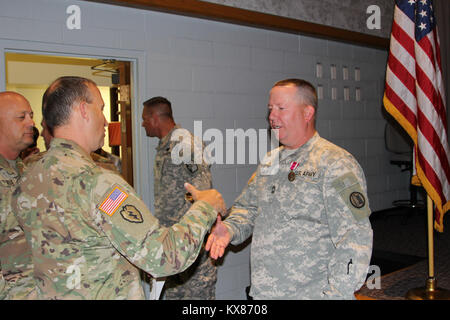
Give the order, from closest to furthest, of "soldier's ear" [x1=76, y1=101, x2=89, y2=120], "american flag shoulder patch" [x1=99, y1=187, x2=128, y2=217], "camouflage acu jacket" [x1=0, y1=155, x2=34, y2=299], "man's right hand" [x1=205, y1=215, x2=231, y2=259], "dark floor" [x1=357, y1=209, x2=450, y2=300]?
"american flag shoulder patch" [x1=99, y1=187, x2=128, y2=217]
"soldier's ear" [x1=76, y1=101, x2=89, y2=120]
"camouflage acu jacket" [x1=0, y1=155, x2=34, y2=299]
"man's right hand" [x1=205, y1=215, x2=231, y2=259]
"dark floor" [x1=357, y1=209, x2=450, y2=300]

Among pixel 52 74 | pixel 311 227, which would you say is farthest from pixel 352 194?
pixel 52 74

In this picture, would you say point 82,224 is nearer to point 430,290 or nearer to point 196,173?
point 196,173

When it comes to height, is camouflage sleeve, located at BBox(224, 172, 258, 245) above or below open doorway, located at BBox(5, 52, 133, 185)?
below

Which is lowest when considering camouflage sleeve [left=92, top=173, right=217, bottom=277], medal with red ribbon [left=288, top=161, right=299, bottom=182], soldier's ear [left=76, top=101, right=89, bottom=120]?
camouflage sleeve [left=92, top=173, right=217, bottom=277]

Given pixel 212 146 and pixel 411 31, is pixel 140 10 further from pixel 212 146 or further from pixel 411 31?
pixel 411 31

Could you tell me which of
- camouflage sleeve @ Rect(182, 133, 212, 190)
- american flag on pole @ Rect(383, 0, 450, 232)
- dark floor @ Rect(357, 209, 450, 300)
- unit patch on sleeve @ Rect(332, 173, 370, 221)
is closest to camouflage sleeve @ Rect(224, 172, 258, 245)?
unit patch on sleeve @ Rect(332, 173, 370, 221)

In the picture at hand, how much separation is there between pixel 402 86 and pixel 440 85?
11.3 inches

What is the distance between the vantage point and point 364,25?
5277 mm

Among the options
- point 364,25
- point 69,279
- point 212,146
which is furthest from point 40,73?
point 69,279

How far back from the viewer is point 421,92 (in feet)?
10.3

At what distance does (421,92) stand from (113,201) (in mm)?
2663

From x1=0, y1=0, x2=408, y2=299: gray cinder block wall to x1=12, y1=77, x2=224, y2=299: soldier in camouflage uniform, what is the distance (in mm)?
1723

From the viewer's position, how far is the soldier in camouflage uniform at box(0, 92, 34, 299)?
178cm

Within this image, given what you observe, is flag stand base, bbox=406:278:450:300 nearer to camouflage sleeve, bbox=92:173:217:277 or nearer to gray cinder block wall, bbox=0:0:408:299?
gray cinder block wall, bbox=0:0:408:299
